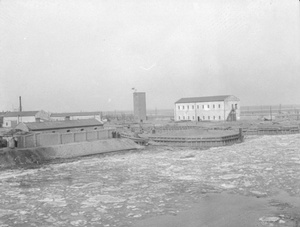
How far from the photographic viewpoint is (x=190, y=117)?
7631cm

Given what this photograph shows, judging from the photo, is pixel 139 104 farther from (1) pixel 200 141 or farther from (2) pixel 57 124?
(2) pixel 57 124

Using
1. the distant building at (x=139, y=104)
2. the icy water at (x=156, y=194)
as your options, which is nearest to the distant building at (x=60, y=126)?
the icy water at (x=156, y=194)

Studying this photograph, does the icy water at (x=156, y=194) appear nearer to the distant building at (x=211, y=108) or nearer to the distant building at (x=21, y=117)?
the distant building at (x=211, y=108)

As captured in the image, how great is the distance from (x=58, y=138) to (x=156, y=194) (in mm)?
20168

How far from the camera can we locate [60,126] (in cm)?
3569

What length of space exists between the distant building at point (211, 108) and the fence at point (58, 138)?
122ft

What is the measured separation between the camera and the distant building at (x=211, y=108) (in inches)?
2744

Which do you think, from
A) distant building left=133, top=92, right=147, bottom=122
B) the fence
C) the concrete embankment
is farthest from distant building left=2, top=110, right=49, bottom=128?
the concrete embankment

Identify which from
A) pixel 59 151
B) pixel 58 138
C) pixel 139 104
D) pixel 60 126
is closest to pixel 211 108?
pixel 139 104

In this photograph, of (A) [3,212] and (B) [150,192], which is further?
(B) [150,192]

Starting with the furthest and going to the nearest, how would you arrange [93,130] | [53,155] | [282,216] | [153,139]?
1. [153,139]
2. [93,130]
3. [53,155]
4. [282,216]

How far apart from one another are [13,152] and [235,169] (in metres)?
19.4

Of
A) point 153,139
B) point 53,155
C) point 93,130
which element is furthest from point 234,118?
point 53,155

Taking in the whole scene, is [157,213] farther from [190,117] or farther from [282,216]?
[190,117]
